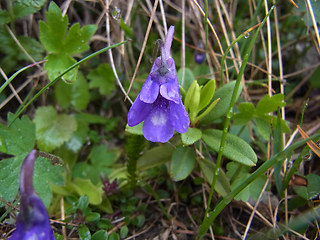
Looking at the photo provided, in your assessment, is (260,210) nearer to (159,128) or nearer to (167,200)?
(167,200)

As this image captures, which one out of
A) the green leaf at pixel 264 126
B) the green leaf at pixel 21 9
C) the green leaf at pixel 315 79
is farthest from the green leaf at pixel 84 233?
the green leaf at pixel 315 79

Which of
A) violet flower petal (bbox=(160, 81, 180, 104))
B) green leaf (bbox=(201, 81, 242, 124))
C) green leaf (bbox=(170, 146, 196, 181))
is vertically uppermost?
violet flower petal (bbox=(160, 81, 180, 104))

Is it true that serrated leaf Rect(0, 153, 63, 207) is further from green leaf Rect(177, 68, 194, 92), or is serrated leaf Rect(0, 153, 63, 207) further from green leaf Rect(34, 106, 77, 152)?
green leaf Rect(177, 68, 194, 92)

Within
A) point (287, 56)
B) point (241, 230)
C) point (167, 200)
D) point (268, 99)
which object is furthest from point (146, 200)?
point (287, 56)

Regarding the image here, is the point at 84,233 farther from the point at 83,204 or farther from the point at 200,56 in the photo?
the point at 200,56

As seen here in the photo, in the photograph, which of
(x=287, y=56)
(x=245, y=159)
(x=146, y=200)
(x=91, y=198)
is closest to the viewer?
(x=245, y=159)

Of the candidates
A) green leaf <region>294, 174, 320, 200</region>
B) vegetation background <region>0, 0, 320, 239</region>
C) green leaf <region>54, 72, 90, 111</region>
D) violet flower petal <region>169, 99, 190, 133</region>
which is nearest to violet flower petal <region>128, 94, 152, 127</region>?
violet flower petal <region>169, 99, 190, 133</region>

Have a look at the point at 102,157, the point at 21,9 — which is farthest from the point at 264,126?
the point at 21,9

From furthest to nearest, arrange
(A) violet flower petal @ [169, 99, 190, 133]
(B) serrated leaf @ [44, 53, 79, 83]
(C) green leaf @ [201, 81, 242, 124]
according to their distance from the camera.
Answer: (B) serrated leaf @ [44, 53, 79, 83]
(C) green leaf @ [201, 81, 242, 124]
(A) violet flower petal @ [169, 99, 190, 133]
